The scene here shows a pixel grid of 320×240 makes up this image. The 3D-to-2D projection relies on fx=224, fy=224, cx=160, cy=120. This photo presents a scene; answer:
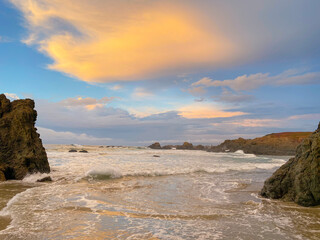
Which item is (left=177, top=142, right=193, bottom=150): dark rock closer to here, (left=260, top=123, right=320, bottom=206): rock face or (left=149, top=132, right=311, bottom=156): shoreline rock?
(left=149, top=132, right=311, bottom=156): shoreline rock

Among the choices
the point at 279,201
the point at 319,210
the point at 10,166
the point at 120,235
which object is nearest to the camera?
the point at 120,235

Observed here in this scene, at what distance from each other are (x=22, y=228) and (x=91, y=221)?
1359 millimetres

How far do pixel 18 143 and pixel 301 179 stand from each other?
13342mm

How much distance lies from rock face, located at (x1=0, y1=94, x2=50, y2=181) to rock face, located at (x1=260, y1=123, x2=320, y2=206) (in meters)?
11.4

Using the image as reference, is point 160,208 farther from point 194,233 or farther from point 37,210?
point 37,210

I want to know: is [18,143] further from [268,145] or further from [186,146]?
[186,146]

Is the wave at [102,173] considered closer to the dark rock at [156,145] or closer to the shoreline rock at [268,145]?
the shoreline rock at [268,145]

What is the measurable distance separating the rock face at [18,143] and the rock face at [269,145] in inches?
1975

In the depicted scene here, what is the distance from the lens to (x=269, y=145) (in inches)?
2084

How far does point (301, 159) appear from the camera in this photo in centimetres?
752

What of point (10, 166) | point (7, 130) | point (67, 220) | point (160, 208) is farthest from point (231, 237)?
point (7, 130)

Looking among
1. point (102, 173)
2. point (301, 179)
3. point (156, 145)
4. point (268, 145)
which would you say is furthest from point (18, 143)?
point (156, 145)

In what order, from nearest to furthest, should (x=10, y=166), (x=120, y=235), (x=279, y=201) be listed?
(x=120, y=235), (x=279, y=201), (x=10, y=166)

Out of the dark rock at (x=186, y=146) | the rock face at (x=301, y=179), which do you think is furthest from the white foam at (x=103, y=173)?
the dark rock at (x=186, y=146)
